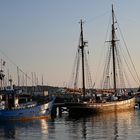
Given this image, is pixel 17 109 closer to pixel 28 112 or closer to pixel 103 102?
pixel 28 112

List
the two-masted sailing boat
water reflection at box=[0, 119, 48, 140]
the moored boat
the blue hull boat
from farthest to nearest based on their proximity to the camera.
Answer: the two-masted sailing boat → the moored boat → the blue hull boat → water reflection at box=[0, 119, 48, 140]

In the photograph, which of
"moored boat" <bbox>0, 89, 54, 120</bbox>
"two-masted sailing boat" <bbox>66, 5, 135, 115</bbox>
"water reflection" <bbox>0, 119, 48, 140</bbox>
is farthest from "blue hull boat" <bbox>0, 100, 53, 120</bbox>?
"two-masted sailing boat" <bbox>66, 5, 135, 115</bbox>

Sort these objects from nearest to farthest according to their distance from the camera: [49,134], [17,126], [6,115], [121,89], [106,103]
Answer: [49,134]
[17,126]
[6,115]
[106,103]
[121,89]

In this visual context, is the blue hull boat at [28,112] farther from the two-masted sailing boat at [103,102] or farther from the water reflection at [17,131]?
the two-masted sailing boat at [103,102]

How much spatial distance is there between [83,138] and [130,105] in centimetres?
5976

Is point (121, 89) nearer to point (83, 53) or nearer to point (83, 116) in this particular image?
point (83, 53)

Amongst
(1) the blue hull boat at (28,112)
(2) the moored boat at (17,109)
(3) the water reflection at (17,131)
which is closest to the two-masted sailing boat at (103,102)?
A: (1) the blue hull boat at (28,112)

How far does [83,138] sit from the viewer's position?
171ft

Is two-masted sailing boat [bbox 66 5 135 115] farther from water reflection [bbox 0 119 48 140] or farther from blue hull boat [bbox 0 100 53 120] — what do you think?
water reflection [bbox 0 119 48 140]

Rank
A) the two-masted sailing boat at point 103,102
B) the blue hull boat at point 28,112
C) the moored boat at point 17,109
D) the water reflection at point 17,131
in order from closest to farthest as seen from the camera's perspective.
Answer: the water reflection at point 17,131
the blue hull boat at point 28,112
the moored boat at point 17,109
the two-masted sailing boat at point 103,102

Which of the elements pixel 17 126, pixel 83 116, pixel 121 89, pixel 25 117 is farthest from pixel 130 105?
pixel 17 126

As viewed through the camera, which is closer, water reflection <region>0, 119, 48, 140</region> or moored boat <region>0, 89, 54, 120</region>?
water reflection <region>0, 119, 48, 140</region>

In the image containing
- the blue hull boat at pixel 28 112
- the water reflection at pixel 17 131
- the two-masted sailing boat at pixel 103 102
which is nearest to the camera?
the water reflection at pixel 17 131

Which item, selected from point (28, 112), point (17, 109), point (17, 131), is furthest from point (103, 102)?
point (17, 131)
